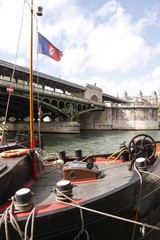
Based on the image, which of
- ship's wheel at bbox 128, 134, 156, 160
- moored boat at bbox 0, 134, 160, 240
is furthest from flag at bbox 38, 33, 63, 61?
ship's wheel at bbox 128, 134, 156, 160

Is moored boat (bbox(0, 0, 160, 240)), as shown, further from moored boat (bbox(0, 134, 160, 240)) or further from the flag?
the flag

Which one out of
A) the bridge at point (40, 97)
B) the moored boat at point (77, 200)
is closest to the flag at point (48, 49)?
the moored boat at point (77, 200)

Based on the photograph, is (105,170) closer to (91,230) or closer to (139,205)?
(139,205)

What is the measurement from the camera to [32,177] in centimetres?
655

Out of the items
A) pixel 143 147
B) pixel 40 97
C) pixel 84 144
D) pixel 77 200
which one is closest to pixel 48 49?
pixel 143 147

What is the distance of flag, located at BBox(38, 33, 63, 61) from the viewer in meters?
9.37

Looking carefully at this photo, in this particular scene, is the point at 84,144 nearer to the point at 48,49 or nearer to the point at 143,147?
the point at 48,49

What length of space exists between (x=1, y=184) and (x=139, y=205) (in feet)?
10.4

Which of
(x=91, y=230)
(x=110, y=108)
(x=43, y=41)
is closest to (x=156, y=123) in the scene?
(x=110, y=108)

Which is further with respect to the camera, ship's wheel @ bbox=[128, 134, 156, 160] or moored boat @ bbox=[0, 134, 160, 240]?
ship's wheel @ bbox=[128, 134, 156, 160]

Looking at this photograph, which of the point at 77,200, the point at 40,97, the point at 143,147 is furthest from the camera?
the point at 40,97

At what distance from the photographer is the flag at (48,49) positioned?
9.37 meters

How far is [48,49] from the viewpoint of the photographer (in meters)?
9.80

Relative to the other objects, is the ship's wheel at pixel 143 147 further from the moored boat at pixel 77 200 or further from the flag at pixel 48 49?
the flag at pixel 48 49
